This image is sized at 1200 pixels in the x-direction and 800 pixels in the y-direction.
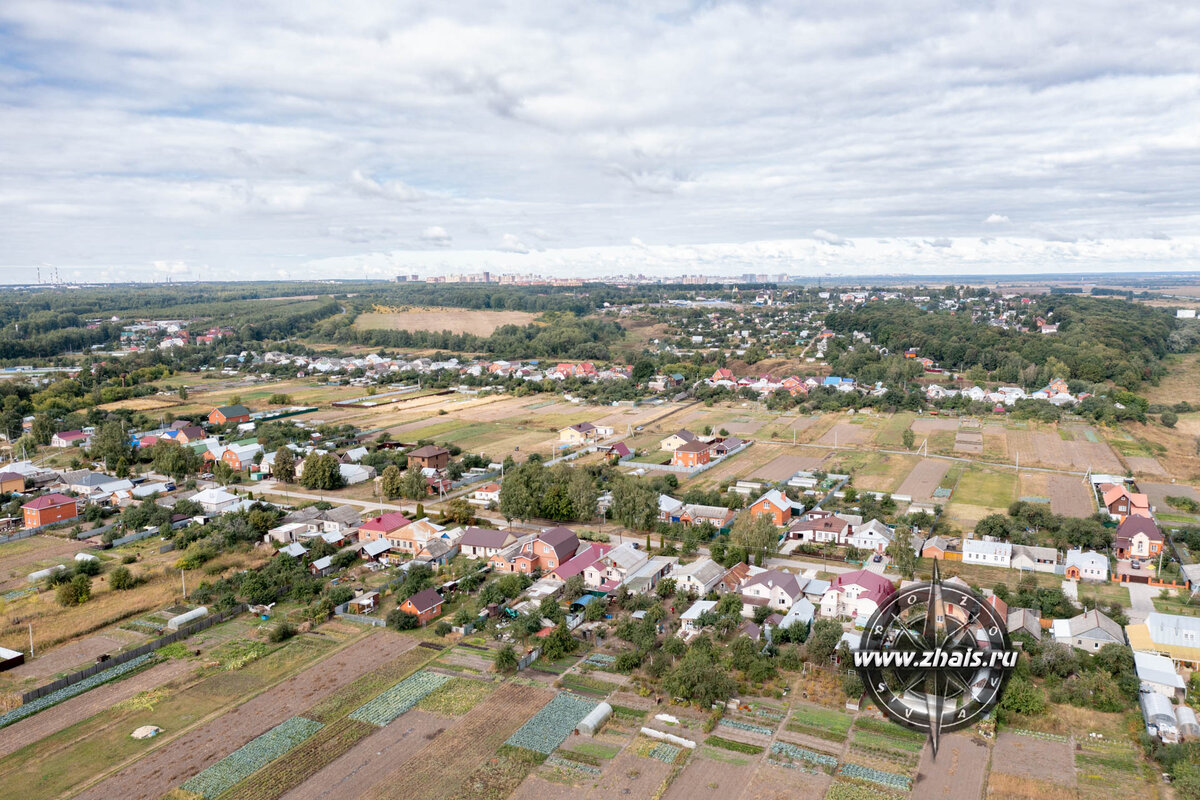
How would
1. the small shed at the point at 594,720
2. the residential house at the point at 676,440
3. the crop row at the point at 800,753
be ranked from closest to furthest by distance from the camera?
the crop row at the point at 800,753 → the small shed at the point at 594,720 → the residential house at the point at 676,440

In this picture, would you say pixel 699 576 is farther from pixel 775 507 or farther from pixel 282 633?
pixel 282 633

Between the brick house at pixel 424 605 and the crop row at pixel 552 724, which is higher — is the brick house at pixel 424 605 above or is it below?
above

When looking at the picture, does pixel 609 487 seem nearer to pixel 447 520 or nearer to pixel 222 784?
pixel 447 520

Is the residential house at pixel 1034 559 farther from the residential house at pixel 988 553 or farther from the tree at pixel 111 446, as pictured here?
the tree at pixel 111 446

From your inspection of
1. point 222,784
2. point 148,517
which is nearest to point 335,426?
point 148,517

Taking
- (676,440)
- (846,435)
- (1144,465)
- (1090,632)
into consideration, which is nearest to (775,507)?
(1090,632)

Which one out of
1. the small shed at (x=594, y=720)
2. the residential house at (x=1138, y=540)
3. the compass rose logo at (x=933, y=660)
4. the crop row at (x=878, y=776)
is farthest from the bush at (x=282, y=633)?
the residential house at (x=1138, y=540)
